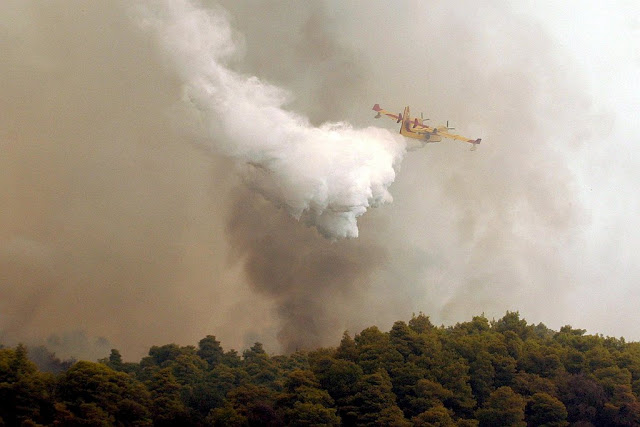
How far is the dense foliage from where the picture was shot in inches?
3233

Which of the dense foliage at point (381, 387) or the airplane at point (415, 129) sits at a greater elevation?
the airplane at point (415, 129)

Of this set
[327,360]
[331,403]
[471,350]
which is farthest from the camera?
[471,350]

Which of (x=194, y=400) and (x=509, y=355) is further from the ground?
(x=509, y=355)

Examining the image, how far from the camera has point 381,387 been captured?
301 feet

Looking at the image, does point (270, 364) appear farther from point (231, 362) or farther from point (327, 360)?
point (327, 360)

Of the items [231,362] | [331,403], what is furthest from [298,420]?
[231,362]

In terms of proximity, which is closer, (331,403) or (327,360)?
(331,403)

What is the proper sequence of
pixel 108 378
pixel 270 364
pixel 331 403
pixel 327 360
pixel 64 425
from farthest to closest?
pixel 270 364, pixel 327 360, pixel 331 403, pixel 108 378, pixel 64 425

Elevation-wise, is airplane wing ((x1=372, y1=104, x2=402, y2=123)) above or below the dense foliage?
above

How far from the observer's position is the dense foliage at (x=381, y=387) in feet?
269

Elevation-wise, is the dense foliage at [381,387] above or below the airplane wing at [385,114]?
below

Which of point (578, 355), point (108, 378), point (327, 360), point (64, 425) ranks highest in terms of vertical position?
point (578, 355)

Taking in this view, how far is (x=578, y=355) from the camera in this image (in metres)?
107

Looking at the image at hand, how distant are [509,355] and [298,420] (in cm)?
2908
